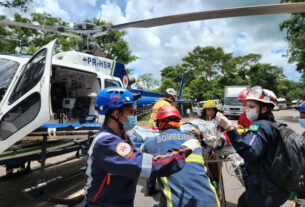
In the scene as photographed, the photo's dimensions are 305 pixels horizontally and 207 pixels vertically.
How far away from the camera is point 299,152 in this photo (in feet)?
5.37

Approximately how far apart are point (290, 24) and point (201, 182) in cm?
2340

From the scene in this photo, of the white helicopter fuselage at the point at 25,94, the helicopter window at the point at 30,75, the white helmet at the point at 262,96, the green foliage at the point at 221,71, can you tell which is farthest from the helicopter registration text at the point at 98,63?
the green foliage at the point at 221,71

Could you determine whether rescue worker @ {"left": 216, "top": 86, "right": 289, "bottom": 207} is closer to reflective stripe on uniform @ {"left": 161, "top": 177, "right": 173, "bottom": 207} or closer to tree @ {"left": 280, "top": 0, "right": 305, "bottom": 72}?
reflective stripe on uniform @ {"left": 161, "top": 177, "right": 173, "bottom": 207}

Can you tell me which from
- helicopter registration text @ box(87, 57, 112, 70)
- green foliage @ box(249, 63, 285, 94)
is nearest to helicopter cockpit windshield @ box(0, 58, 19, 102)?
helicopter registration text @ box(87, 57, 112, 70)

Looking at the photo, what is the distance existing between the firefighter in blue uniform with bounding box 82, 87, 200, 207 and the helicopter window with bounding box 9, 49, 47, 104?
77.5 inches

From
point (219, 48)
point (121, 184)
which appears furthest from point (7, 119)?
point (219, 48)

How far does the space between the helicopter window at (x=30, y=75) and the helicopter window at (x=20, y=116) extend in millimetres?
165

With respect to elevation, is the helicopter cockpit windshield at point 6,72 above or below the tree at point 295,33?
below

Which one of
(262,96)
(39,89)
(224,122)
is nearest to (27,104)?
(39,89)

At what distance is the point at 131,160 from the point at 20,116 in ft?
7.54

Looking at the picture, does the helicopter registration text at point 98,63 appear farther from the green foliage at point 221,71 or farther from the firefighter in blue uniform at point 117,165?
the green foliage at point 221,71

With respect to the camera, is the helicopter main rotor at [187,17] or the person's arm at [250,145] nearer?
the person's arm at [250,145]

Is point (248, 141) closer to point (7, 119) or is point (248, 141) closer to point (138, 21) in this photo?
point (7, 119)

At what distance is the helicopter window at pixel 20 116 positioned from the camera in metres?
2.60
